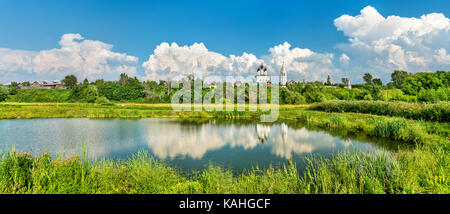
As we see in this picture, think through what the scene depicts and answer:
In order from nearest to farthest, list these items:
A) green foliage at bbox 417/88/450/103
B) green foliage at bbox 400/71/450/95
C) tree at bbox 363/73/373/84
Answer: green foliage at bbox 417/88/450/103
green foliage at bbox 400/71/450/95
tree at bbox 363/73/373/84

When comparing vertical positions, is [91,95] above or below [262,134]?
above

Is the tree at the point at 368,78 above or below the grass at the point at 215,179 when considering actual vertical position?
above

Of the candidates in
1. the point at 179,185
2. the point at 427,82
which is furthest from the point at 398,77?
the point at 179,185

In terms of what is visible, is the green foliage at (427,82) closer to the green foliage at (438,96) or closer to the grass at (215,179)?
the green foliage at (438,96)

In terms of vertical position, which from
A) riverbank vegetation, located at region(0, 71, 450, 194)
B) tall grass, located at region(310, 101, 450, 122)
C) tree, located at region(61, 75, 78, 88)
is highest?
tree, located at region(61, 75, 78, 88)

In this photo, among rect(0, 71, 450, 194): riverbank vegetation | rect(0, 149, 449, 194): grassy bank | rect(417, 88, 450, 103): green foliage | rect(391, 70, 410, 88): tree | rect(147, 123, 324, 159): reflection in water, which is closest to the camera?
rect(0, 149, 449, 194): grassy bank

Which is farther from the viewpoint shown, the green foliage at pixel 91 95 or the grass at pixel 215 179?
the green foliage at pixel 91 95

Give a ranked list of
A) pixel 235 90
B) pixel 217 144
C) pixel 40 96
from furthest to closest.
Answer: pixel 40 96 → pixel 235 90 → pixel 217 144

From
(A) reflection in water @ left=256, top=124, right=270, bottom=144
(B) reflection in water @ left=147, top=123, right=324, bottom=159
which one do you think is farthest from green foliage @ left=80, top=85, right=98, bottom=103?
(A) reflection in water @ left=256, top=124, right=270, bottom=144

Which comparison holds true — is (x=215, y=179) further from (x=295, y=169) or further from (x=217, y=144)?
(x=217, y=144)

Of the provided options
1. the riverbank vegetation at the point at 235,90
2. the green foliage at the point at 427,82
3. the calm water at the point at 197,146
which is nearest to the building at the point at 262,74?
the riverbank vegetation at the point at 235,90

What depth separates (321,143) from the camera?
54.4ft

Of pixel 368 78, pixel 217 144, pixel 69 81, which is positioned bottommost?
pixel 217 144

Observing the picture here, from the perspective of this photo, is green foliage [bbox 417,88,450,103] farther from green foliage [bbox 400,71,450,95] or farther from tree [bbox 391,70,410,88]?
tree [bbox 391,70,410,88]
